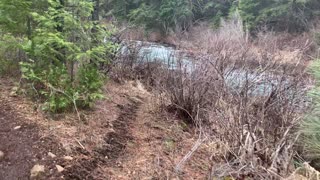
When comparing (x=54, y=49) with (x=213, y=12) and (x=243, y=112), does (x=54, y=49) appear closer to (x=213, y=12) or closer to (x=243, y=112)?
(x=243, y=112)

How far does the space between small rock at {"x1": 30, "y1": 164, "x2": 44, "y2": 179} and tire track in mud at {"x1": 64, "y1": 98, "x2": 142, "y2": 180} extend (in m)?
0.24

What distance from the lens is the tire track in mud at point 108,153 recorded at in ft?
11.4

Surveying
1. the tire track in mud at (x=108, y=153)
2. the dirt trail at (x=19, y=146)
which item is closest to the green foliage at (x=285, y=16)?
the tire track in mud at (x=108, y=153)

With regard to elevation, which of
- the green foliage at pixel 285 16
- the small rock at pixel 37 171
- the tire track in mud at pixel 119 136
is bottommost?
the tire track in mud at pixel 119 136

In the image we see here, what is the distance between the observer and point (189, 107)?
5.72m

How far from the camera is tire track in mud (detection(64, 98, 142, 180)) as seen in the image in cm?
348

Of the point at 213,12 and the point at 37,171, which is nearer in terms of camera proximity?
the point at 37,171

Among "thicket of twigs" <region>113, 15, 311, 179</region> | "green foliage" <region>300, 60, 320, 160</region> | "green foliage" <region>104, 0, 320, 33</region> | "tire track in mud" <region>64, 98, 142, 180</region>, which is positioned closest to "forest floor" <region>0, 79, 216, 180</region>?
"tire track in mud" <region>64, 98, 142, 180</region>

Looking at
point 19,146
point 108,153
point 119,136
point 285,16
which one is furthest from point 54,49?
point 285,16

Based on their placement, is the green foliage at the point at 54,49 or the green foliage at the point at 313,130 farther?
the green foliage at the point at 54,49

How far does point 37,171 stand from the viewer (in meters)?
3.28

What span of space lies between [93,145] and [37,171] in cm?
92

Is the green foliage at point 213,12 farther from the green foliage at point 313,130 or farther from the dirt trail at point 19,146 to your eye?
the dirt trail at point 19,146

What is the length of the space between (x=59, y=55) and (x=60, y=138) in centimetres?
162
